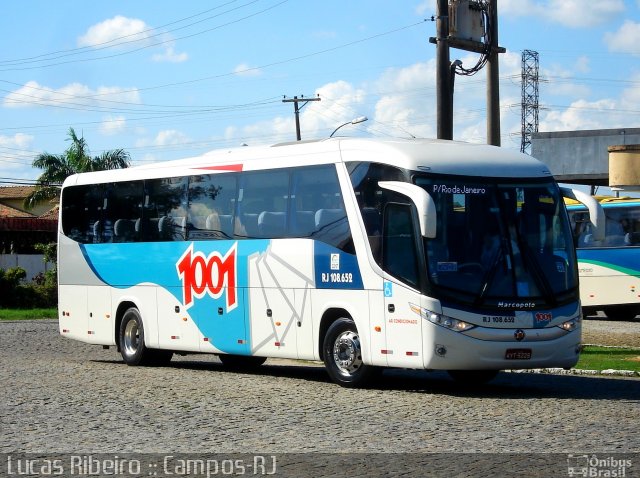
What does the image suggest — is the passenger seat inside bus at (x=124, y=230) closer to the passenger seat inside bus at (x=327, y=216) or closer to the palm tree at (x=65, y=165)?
the passenger seat inside bus at (x=327, y=216)

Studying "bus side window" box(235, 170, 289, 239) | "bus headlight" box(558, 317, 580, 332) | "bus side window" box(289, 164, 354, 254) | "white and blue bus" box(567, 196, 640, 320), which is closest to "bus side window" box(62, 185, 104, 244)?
"bus side window" box(235, 170, 289, 239)

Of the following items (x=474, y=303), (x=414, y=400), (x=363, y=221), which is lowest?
(x=414, y=400)

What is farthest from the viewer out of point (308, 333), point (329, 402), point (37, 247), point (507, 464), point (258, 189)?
point (37, 247)

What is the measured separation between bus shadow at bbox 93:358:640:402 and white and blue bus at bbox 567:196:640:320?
15.2 meters

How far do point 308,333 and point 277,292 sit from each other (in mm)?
991

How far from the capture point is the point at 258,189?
18.5 metres

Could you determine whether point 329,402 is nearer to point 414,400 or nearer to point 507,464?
point 414,400

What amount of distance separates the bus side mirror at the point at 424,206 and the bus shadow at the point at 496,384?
225 cm

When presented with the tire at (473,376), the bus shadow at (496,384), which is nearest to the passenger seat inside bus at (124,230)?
the bus shadow at (496,384)

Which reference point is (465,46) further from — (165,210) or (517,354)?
(517,354)

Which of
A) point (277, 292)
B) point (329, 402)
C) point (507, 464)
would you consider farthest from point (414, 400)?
point (507, 464)

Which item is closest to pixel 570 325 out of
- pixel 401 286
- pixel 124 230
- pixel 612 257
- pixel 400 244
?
pixel 401 286

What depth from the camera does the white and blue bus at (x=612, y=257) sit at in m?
33.9

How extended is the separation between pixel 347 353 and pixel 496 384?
8.01ft
